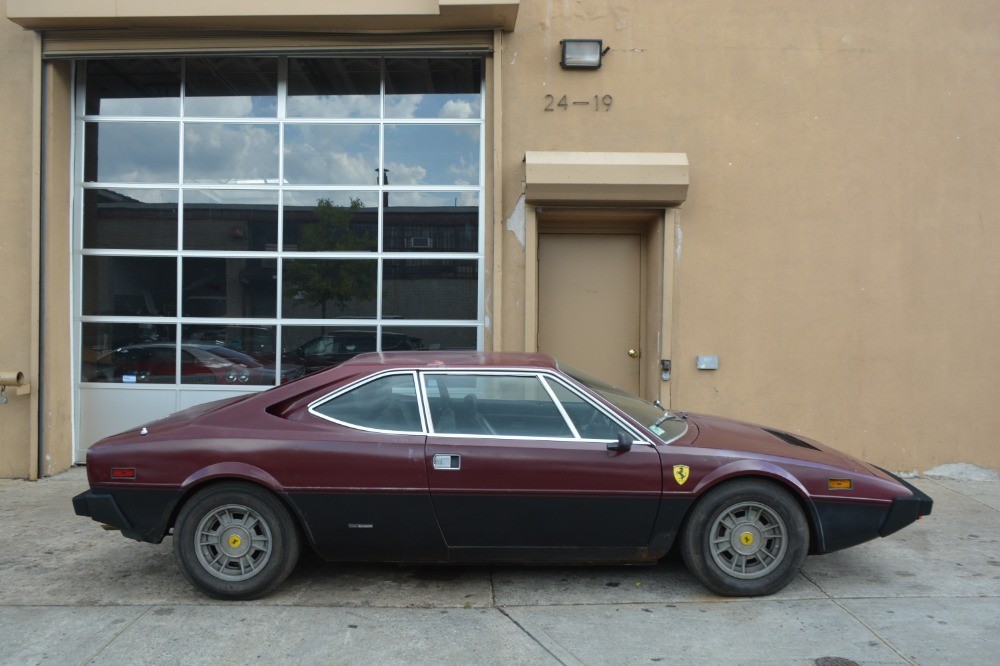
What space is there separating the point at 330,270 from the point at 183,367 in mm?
1854

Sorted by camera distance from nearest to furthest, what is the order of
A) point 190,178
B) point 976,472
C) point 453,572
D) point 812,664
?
point 812,664 < point 453,572 < point 976,472 < point 190,178

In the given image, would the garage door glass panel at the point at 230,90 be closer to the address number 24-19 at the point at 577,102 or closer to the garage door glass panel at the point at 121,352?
the garage door glass panel at the point at 121,352

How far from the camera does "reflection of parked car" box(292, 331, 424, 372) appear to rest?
7.87 meters

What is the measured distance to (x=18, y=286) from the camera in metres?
7.66

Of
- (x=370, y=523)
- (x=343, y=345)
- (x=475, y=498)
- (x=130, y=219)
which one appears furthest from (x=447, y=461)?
(x=130, y=219)

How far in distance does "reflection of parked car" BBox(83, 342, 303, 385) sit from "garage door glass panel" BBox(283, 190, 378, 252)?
1290 mm

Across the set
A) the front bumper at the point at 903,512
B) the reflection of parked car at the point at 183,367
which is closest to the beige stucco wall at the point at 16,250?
the reflection of parked car at the point at 183,367

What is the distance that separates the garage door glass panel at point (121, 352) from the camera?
26.3 ft

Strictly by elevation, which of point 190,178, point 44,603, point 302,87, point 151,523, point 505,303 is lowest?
point 44,603

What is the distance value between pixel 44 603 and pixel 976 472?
7981 millimetres

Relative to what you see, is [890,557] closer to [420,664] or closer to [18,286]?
[420,664]

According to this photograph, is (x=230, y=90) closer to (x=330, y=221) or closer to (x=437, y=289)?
(x=330, y=221)

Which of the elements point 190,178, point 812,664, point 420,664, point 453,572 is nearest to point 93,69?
point 190,178

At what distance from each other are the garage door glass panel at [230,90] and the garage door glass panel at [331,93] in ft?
0.69
